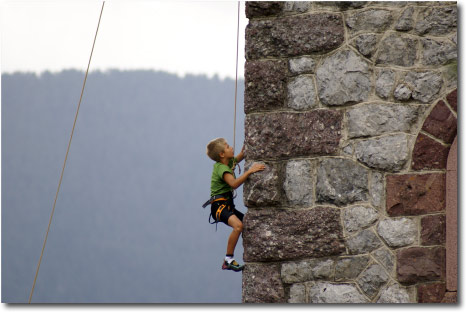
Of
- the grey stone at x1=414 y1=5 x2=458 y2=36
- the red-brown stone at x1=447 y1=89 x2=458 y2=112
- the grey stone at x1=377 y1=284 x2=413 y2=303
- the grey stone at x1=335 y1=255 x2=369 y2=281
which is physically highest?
the grey stone at x1=414 y1=5 x2=458 y2=36

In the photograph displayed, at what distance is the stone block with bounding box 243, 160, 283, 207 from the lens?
3.71 metres

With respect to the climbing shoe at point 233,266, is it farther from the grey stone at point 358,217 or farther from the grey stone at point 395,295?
the grey stone at point 395,295

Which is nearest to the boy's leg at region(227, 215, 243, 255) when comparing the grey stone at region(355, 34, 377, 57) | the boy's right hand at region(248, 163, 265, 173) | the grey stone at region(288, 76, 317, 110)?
the boy's right hand at region(248, 163, 265, 173)

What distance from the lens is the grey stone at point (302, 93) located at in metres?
3.73

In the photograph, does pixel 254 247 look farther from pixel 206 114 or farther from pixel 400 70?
pixel 206 114

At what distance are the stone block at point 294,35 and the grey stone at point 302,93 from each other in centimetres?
16

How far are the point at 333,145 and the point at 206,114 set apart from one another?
17544 mm

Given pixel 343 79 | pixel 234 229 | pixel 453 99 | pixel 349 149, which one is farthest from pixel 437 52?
pixel 234 229

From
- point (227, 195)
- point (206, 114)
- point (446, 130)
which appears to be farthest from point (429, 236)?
point (206, 114)

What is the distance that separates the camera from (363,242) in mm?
3553

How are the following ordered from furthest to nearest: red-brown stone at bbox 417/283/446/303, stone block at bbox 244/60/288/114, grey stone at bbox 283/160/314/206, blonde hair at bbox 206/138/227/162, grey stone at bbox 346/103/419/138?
blonde hair at bbox 206/138/227/162, stone block at bbox 244/60/288/114, grey stone at bbox 283/160/314/206, grey stone at bbox 346/103/419/138, red-brown stone at bbox 417/283/446/303

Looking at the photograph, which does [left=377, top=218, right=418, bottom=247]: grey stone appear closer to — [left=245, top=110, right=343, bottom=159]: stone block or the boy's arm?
[left=245, top=110, right=343, bottom=159]: stone block

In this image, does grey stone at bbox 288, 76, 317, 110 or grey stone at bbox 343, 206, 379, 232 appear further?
grey stone at bbox 288, 76, 317, 110

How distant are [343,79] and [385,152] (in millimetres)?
480
